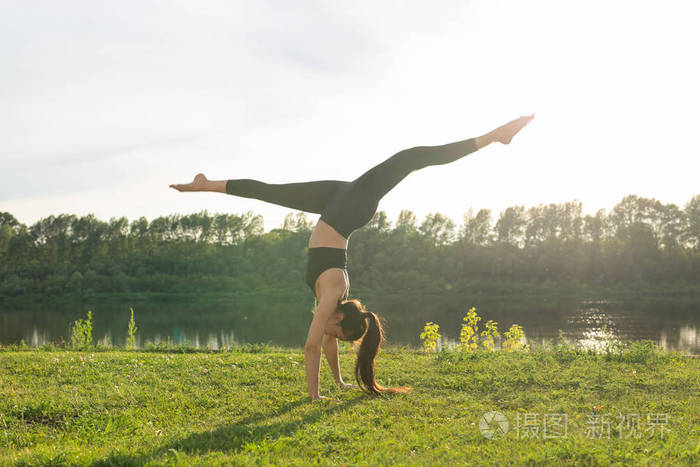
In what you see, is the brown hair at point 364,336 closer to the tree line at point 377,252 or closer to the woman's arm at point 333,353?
the woman's arm at point 333,353

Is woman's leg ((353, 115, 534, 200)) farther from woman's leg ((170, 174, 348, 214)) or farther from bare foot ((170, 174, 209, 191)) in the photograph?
bare foot ((170, 174, 209, 191))

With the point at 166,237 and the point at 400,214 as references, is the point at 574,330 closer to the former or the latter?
the point at 400,214

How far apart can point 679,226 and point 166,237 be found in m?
73.1

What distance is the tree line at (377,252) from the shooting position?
Answer: 195 feet

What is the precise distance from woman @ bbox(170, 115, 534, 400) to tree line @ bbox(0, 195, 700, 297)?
56.8 m

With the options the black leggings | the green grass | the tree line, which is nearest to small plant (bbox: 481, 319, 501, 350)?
the green grass

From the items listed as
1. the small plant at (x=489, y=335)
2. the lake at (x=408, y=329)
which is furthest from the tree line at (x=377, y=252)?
the small plant at (x=489, y=335)

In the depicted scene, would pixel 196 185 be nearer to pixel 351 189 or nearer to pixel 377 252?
pixel 351 189

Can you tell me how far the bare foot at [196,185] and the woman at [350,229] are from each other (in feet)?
1.63

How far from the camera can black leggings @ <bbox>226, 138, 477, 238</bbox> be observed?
4.66 meters

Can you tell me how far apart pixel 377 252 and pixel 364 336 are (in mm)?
61520

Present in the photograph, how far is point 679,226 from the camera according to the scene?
59781mm

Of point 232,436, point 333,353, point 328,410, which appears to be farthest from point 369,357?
point 232,436

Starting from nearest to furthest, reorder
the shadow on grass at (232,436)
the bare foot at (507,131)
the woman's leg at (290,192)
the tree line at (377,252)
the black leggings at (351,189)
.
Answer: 1. the shadow on grass at (232,436)
2. the bare foot at (507,131)
3. the black leggings at (351,189)
4. the woman's leg at (290,192)
5. the tree line at (377,252)
